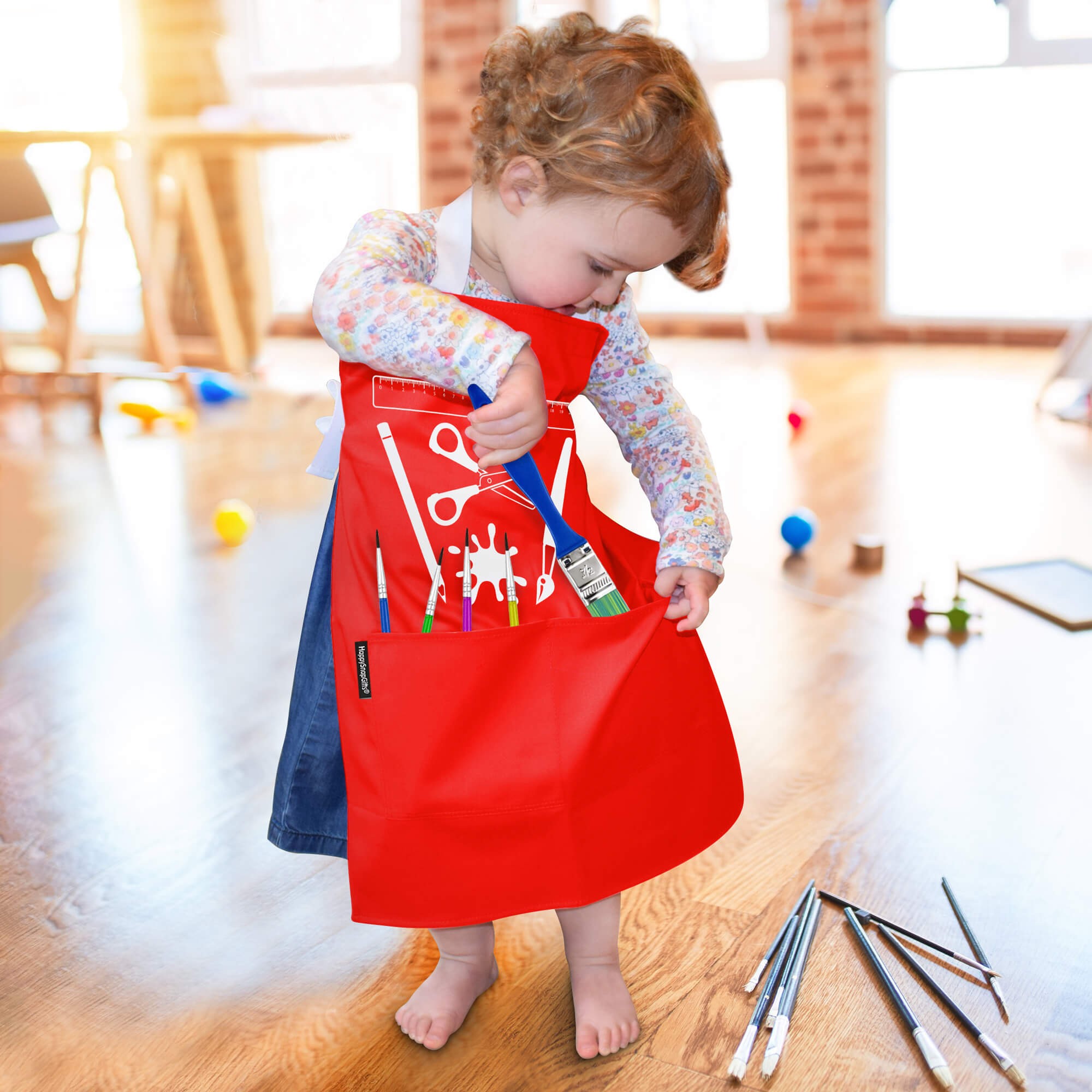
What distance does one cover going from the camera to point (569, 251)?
2.78 ft

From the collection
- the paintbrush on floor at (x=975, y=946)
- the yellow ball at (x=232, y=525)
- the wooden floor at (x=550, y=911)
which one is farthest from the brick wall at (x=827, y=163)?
the paintbrush on floor at (x=975, y=946)

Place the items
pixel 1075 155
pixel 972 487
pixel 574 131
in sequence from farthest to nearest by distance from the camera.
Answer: pixel 1075 155
pixel 972 487
pixel 574 131

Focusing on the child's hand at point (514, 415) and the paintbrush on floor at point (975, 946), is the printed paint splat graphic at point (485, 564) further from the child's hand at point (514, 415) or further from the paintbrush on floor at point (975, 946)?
the paintbrush on floor at point (975, 946)

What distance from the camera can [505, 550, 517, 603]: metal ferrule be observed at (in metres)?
0.86

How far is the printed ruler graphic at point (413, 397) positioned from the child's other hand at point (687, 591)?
0.16 m

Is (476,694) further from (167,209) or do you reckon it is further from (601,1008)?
(167,209)

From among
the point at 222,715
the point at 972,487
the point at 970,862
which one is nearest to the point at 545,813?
the point at 970,862

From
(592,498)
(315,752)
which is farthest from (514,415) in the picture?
(592,498)

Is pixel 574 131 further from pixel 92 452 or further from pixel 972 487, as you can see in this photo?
pixel 92 452

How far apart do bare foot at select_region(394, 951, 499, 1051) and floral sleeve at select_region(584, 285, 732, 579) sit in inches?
13.2

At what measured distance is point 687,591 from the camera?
36.2 inches

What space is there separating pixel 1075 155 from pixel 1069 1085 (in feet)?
12.9

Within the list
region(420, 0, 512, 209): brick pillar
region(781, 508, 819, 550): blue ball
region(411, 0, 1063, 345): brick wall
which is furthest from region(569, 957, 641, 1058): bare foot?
region(420, 0, 512, 209): brick pillar

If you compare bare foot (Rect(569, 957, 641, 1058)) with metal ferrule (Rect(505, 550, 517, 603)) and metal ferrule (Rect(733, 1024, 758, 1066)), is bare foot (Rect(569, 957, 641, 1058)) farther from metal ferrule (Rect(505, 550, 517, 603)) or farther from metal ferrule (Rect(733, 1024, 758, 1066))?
metal ferrule (Rect(505, 550, 517, 603))
